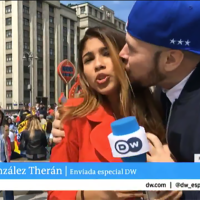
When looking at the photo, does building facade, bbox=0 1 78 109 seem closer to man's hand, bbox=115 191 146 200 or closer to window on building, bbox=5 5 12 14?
window on building, bbox=5 5 12 14

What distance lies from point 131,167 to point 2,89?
3.17 feet

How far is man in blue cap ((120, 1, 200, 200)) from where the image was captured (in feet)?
2.73

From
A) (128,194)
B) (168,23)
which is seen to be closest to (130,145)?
(128,194)

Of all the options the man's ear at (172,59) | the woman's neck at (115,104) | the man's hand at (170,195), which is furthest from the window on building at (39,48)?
the man's hand at (170,195)

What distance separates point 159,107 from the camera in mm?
1193

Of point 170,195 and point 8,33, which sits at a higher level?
point 8,33

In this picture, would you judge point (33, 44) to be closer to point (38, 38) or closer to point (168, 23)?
point (38, 38)

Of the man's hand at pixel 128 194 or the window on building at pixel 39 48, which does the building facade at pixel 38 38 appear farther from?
the man's hand at pixel 128 194

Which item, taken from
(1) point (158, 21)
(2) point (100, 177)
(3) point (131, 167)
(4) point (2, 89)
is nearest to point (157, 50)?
(1) point (158, 21)

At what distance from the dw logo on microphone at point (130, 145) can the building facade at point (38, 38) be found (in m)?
0.51

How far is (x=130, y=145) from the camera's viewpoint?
33.4 inches

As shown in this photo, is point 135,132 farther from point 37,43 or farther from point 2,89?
point 37,43

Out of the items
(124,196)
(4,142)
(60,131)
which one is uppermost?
(4,142)

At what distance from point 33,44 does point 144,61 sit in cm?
139
